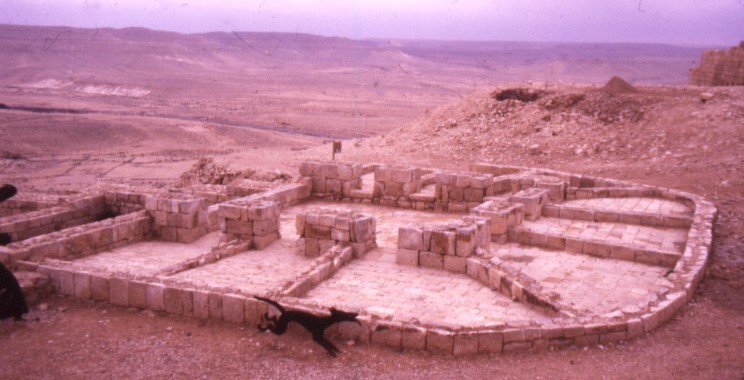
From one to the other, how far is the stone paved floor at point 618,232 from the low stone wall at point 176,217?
6.56 m

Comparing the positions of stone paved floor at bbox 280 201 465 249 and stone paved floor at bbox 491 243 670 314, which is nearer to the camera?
stone paved floor at bbox 491 243 670 314

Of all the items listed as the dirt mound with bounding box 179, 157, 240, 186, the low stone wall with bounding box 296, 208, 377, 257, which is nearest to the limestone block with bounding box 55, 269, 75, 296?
the low stone wall with bounding box 296, 208, 377, 257

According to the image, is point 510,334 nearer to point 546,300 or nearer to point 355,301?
point 546,300

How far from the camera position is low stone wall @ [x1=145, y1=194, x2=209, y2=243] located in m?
12.3

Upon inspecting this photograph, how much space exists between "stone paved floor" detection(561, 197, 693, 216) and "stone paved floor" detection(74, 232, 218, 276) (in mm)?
8235

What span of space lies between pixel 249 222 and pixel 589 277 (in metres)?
6.03

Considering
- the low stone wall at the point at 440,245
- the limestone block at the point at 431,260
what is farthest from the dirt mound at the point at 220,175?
the limestone block at the point at 431,260

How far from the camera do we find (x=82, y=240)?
36.7ft

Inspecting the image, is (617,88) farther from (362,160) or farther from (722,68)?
(362,160)

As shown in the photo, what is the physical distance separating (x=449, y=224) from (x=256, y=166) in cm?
1406

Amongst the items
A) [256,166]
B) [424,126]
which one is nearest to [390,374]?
[256,166]

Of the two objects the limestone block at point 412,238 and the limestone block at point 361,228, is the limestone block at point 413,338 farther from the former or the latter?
the limestone block at point 361,228

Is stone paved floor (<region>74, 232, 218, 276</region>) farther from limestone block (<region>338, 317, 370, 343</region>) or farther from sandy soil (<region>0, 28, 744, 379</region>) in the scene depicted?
limestone block (<region>338, 317, 370, 343</region>)

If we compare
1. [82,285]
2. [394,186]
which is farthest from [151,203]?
[394,186]
